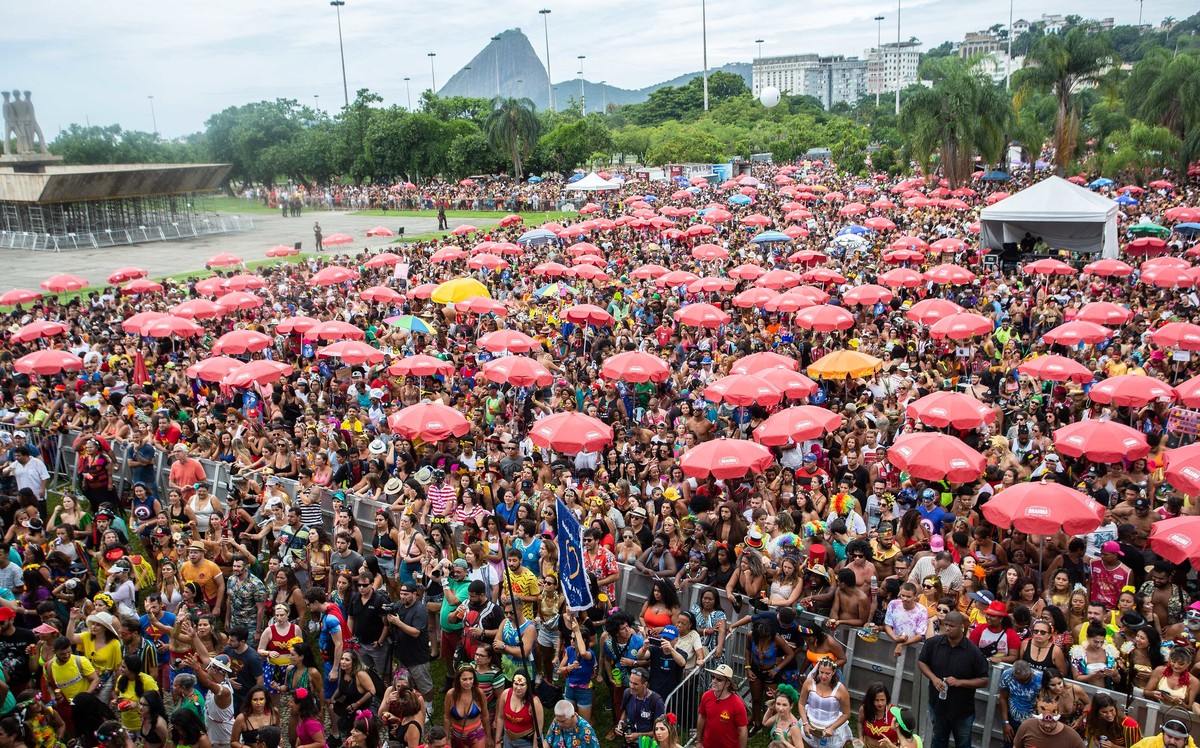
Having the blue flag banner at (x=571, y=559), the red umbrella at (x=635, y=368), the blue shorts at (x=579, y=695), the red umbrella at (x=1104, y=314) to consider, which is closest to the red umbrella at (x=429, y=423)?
the red umbrella at (x=635, y=368)

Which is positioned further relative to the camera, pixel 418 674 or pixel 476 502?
pixel 476 502

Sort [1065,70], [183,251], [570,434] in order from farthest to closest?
[1065,70]
[183,251]
[570,434]

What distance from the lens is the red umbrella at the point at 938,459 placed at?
9.25 m

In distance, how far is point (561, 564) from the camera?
21.2 ft

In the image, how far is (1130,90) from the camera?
174 feet

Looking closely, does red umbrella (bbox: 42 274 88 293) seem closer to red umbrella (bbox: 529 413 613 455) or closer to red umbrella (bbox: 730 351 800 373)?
red umbrella (bbox: 529 413 613 455)

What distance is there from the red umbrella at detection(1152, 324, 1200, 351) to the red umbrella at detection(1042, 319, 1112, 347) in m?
0.72

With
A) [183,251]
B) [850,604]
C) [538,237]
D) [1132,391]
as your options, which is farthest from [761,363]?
[183,251]

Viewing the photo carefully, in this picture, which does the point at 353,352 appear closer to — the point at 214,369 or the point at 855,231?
the point at 214,369

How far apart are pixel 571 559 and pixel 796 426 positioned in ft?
16.9

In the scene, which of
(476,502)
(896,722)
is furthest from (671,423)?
(896,722)

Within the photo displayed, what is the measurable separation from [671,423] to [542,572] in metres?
5.08

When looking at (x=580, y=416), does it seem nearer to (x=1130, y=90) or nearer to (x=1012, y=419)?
(x=1012, y=419)

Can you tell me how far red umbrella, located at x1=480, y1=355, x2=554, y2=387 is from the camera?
1368 cm
